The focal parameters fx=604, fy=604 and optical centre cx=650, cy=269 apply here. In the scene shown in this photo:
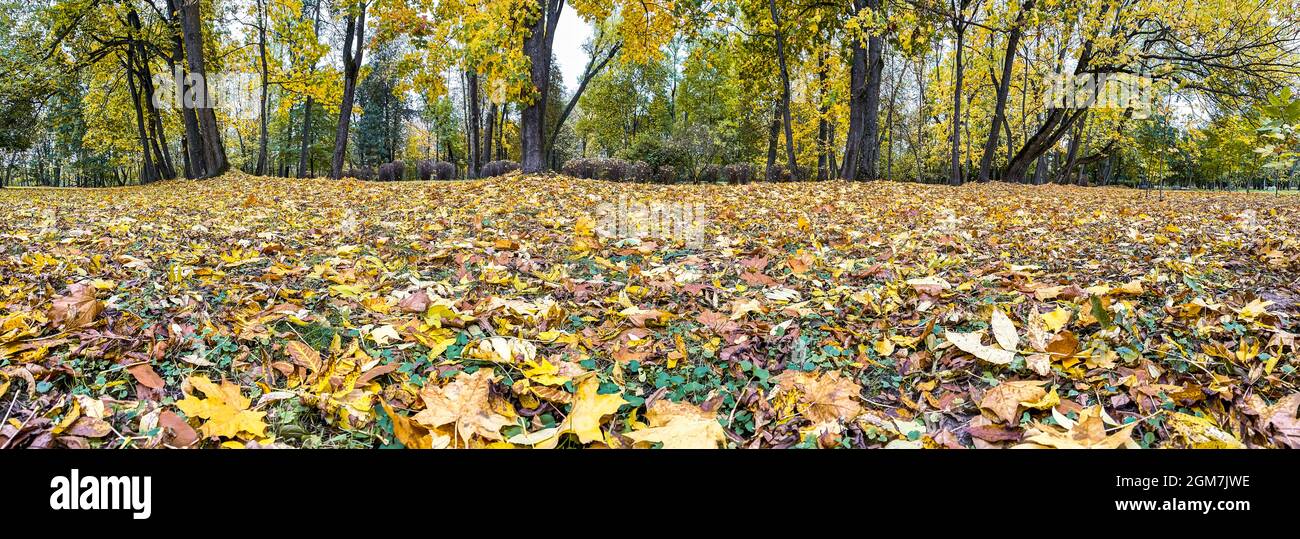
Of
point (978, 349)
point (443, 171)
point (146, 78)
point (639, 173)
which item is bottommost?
point (978, 349)

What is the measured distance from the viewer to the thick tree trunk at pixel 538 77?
9859mm

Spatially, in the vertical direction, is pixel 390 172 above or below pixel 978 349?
above

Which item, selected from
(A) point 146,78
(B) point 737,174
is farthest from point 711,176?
(A) point 146,78

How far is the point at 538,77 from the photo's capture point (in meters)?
10.0

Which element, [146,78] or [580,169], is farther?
[146,78]

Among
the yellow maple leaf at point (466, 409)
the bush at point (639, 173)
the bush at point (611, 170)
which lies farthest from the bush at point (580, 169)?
the yellow maple leaf at point (466, 409)

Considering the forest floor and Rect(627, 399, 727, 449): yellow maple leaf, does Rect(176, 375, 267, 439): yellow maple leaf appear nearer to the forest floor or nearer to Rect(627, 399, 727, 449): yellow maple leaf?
the forest floor

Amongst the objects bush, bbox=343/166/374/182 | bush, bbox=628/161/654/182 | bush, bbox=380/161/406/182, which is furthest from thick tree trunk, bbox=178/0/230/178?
bush, bbox=343/166/374/182

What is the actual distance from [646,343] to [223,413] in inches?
47.6

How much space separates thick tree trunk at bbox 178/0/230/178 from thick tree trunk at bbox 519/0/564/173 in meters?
6.71

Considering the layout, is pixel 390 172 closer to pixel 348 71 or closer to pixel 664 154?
pixel 348 71

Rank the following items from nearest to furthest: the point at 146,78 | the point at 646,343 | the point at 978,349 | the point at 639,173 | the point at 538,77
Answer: the point at 978,349
the point at 646,343
the point at 538,77
the point at 639,173
the point at 146,78

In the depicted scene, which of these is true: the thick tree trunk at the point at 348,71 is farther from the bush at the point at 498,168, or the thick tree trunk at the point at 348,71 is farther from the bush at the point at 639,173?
the bush at the point at 639,173

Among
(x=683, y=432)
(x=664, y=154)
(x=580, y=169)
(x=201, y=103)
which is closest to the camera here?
(x=683, y=432)
